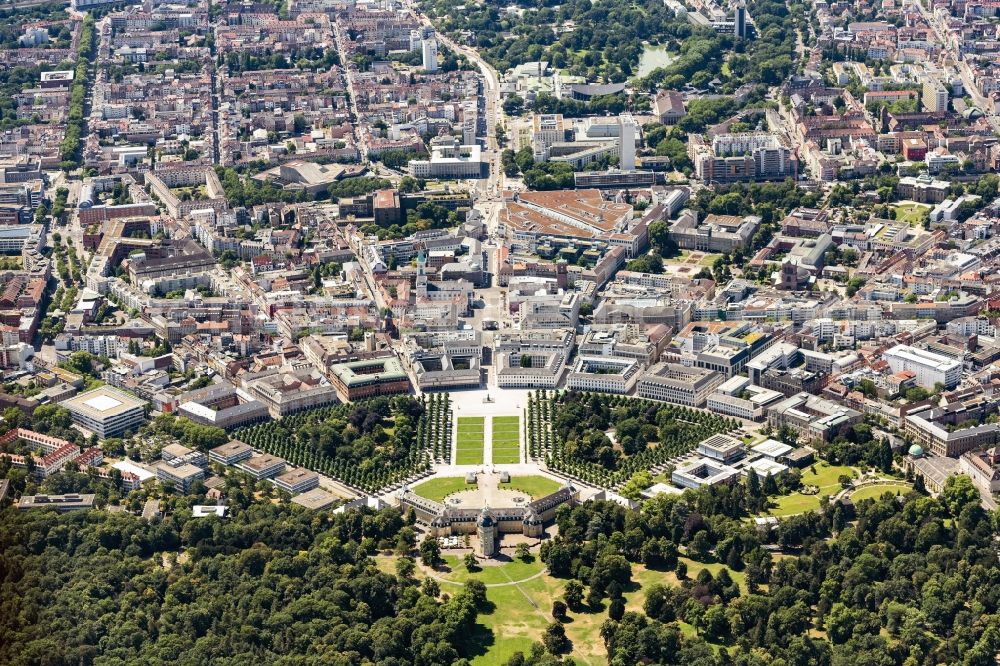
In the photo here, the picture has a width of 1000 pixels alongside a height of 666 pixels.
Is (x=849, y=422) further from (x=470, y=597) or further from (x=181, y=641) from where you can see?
(x=181, y=641)

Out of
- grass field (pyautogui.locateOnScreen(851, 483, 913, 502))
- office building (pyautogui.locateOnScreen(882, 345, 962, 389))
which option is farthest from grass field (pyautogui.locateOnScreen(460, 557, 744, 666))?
office building (pyautogui.locateOnScreen(882, 345, 962, 389))

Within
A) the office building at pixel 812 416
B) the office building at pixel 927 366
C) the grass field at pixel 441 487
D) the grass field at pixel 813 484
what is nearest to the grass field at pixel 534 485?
the grass field at pixel 441 487

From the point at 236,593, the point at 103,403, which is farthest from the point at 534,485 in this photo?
the point at 103,403

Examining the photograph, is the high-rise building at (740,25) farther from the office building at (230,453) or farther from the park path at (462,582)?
the park path at (462,582)

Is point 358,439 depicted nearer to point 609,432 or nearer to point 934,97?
point 609,432

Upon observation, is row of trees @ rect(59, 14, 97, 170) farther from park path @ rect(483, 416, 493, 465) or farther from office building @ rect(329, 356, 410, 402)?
park path @ rect(483, 416, 493, 465)

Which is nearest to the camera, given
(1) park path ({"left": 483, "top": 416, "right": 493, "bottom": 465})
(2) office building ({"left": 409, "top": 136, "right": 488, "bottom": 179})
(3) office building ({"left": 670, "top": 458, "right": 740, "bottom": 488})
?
(3) office building ({"left": 670, "top": 458, "right": 740, "bottom": 488})
